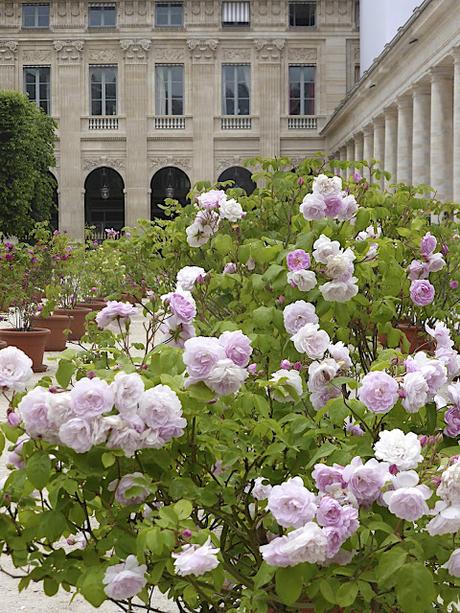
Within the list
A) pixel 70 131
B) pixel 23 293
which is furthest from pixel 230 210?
pixel 70 131

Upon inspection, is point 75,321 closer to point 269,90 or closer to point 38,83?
point 269,90

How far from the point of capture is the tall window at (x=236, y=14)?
36594mm

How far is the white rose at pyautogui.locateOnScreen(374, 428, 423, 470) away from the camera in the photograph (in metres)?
2.02

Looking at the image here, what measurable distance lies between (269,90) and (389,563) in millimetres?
35550

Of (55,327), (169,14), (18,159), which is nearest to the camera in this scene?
(55,327)

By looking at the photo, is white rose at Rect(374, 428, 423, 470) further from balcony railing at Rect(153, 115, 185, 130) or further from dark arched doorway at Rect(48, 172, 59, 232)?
dark arched doorway at Rect(48, 172, 59, 232)

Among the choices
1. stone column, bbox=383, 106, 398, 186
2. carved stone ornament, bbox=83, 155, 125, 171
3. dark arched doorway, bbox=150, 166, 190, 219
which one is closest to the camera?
stone column, bbox=383, 106, 398, 186

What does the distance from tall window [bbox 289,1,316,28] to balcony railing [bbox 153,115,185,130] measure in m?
5.12

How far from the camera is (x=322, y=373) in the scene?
2.52 meters

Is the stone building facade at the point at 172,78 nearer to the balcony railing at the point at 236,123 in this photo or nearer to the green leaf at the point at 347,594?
the balcony railing at the point at 236,123

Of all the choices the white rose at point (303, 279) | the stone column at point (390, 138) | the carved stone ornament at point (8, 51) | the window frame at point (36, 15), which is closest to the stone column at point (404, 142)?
the stone column at point (390, 138)

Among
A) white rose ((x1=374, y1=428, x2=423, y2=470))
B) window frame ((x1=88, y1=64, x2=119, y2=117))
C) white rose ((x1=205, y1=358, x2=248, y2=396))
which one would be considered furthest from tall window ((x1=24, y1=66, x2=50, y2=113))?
white rose ((x1=374, y1=428, x2=423, y2=470))

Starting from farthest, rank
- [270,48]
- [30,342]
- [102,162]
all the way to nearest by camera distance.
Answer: [102,162] < [270,48] < [30,342]

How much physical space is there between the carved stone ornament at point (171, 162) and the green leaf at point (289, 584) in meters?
35.4
